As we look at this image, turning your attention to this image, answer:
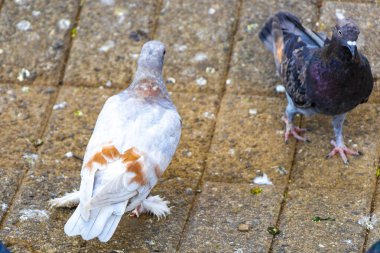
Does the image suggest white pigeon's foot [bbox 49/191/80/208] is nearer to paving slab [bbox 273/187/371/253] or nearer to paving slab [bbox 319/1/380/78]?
paving slab [bbox 273/187/371/253]

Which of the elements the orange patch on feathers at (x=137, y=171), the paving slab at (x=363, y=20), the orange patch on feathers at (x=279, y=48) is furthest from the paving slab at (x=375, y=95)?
the orange patch on feathers at (x=137, y=171)

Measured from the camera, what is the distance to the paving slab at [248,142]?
19.2ft

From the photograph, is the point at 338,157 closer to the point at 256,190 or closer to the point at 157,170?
the point at 256,190

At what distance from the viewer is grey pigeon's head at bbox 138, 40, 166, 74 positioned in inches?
232

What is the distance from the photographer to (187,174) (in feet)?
19.3

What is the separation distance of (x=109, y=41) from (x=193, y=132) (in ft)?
3.97

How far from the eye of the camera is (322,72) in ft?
18.8

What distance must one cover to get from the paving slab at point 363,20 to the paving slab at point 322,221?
1392 millimetres

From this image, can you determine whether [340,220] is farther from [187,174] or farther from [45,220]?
[45,220]

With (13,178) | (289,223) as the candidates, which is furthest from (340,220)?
(13,178)

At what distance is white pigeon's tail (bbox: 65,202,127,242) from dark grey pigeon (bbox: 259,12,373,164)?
1648mm

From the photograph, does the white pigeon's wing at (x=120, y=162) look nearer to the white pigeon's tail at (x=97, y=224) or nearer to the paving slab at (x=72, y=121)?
the white pigeon's tail at (x=97, y=224)

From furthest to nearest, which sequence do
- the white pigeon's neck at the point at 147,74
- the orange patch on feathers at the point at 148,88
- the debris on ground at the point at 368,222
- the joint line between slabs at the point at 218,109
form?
1. the white pigeon's neck at the point at 147,74
2. the orange patch on feathers at the point at 148,88
3. the joint line between slabs at the point at 218,109
4. the debris on ground at the point at 368,222

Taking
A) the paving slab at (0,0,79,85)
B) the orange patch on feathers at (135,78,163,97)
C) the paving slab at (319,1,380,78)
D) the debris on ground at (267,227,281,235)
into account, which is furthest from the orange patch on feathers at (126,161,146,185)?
the paving slab at (319,1,380,78)
